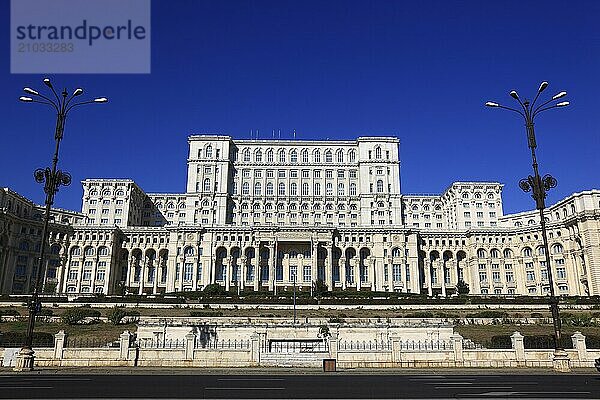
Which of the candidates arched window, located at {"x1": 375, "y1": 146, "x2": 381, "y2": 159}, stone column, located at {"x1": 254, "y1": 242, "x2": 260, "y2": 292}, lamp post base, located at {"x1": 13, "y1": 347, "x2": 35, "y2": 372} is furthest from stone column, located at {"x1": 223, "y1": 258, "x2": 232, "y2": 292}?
lamp post base, located at {"x1": 13, "y1": 347, "x2": 35, "y2": 372}

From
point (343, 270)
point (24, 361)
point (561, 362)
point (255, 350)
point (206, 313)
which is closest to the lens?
point (24, 361)

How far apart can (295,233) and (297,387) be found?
281 ft

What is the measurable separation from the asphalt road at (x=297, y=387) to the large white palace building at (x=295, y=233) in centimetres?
8046

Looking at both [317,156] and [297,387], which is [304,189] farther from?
[297,387]

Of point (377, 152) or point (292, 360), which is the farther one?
point (377, 152)

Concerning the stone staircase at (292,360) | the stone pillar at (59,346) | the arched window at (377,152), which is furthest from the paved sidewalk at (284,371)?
the arched window at (377,152)

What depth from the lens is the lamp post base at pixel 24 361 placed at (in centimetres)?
2767

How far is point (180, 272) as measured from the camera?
346ft

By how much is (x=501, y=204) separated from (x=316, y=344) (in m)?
104

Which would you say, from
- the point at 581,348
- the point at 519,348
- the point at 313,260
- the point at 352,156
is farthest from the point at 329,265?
the point at 581,348

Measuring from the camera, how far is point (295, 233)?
106 m

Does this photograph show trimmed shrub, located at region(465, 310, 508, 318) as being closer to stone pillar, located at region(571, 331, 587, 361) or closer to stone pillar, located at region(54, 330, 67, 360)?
stone pillar, located at region(571, 331, 587, 361)

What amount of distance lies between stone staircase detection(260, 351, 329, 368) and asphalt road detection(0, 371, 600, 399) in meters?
8.47

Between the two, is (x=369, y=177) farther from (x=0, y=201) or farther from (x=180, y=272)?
(x=0, y=201)
